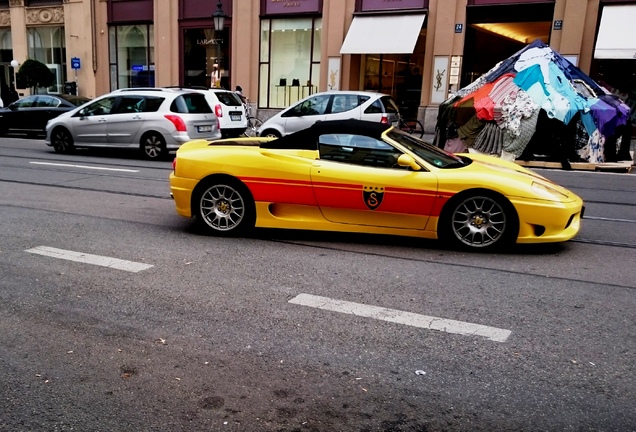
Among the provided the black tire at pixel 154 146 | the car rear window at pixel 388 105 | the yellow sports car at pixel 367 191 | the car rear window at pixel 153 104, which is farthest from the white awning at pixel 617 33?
the yellow sports car at pixel 367 191

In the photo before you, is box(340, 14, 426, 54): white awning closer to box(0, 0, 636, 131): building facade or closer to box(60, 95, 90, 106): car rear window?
box(0, 0, 636, 131): building facade

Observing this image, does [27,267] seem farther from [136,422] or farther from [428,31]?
[428,31]

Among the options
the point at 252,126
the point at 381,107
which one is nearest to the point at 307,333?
the point at 381,107

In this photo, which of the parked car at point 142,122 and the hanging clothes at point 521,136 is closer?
the hanging clothes at point 521,136

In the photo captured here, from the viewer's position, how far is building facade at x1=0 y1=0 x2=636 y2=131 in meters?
20.5

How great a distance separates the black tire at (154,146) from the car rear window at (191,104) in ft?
2.55

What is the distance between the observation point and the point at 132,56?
30047mm

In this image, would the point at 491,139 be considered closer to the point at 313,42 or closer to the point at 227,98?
the point at 227,98

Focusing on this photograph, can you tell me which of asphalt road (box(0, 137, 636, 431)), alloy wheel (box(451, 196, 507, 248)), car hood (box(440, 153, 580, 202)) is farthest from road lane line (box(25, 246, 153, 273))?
car hood (box(440, 153, 580, 202))

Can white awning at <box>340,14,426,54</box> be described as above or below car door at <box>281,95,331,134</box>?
above

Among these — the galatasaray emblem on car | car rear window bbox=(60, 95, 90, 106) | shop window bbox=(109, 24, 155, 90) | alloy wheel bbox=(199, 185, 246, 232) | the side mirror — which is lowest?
alloy wheel bbox=(199, 185, 246, 232)

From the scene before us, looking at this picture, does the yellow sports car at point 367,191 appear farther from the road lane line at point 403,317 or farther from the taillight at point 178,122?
the taillight at point 178,122

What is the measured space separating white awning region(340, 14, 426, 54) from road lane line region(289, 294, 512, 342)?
61.1 ft

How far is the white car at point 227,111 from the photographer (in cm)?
1596
